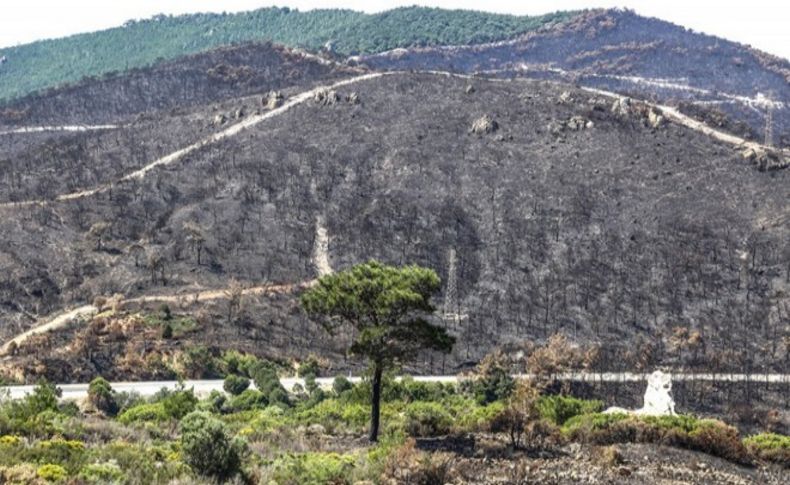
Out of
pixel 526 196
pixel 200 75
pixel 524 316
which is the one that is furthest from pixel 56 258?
pixel 200 75

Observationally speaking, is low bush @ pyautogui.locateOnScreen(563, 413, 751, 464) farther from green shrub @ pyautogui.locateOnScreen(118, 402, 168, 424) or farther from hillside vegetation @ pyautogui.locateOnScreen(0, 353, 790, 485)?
green shrub @ pyautogui.locateOnScreen(118, 402, 168, 424)

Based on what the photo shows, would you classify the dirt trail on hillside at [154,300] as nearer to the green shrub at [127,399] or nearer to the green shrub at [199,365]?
the green shrub at [199,365]

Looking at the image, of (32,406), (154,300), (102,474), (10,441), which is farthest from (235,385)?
(102,474)

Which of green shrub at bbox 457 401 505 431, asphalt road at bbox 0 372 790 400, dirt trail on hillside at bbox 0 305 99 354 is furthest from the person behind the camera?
dirt trail on hillside at bbox 0 305 99 354

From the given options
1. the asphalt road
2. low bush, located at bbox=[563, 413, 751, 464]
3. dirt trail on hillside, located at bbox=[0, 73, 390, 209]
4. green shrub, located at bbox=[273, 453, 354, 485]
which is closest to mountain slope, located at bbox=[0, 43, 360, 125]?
dirt trail on hillside, located at bbox=[0, 73, 390, 209]

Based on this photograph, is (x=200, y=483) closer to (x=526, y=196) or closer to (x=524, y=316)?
(x=524, y=316)

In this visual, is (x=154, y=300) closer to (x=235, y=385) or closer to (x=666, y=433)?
(x=235, y=385)
